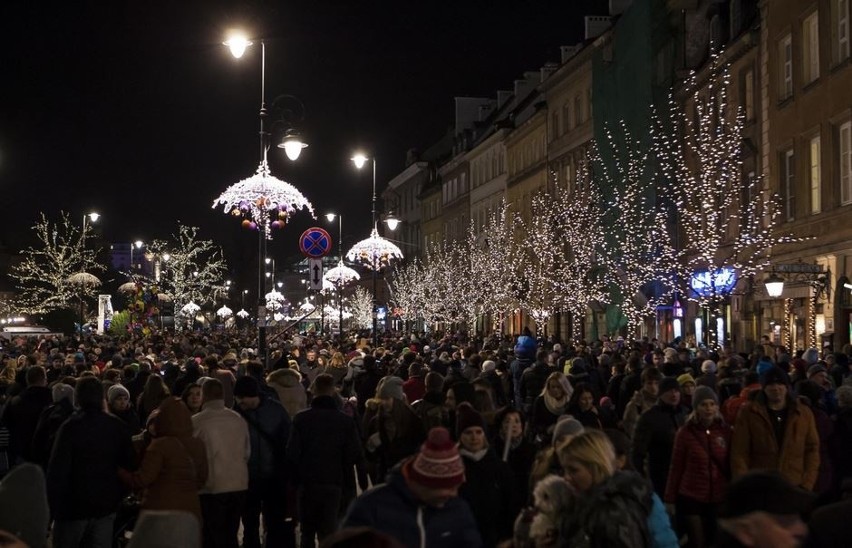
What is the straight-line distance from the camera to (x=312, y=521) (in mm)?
10922

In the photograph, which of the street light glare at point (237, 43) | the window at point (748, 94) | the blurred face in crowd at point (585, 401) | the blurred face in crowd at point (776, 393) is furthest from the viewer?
the window at point (748, 94)

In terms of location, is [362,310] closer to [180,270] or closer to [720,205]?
[180,270]

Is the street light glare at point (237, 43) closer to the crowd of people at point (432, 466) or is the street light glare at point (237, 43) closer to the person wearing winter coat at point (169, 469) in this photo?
the crowd of people at point (432, 466)

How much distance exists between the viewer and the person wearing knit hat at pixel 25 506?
5316 millimetres

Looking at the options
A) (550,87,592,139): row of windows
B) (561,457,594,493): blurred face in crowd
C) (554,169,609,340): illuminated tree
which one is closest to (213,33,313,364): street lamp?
(561,457,594,493): blurred face in crowd

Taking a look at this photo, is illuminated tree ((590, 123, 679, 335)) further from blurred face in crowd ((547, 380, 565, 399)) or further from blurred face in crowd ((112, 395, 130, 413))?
blurred face in crowd ((112, 395, 130, 413))

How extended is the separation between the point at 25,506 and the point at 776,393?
22.4 ft

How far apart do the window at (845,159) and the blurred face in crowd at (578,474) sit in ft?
75.7

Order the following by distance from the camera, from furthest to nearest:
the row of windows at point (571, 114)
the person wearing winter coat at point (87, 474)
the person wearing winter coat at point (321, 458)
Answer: the row of windows at point (571, 114) < the person wearing winter coat at point (321, 458) < the person wearing winter coat at point (87, 474)

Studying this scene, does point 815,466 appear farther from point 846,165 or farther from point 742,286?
point 742,286

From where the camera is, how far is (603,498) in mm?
6203

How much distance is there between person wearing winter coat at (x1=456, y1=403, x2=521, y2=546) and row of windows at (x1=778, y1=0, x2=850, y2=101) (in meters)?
21.6

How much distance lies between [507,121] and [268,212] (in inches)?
2037

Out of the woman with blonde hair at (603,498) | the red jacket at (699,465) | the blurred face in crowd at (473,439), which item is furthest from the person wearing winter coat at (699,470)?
the woman with blonde hair at (603,498)
